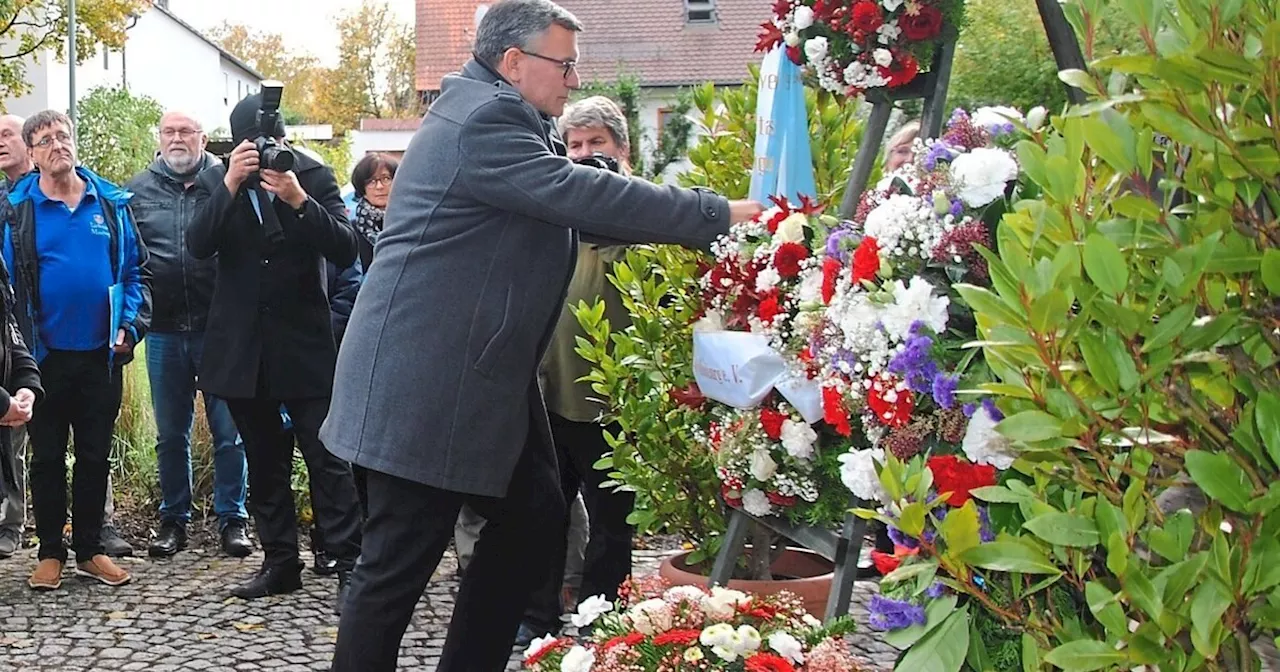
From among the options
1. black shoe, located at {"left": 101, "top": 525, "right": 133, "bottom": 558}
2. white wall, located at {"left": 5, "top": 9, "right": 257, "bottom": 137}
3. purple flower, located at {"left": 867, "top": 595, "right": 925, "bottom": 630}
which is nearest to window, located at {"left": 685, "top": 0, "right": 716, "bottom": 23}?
white wall, located at {"left": 5, "top": 9, "right": 257, "bottom": 137}

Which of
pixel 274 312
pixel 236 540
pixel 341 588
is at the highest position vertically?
pixel 274 312

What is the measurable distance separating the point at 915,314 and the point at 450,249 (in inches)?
47.4

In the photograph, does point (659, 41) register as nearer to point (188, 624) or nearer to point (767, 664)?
point (188, 624)

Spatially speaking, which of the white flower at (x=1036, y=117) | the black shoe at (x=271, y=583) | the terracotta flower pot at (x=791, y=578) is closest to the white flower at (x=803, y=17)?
the white flower at (x=1036, y=117)

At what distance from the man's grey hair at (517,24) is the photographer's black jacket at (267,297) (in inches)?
91.4

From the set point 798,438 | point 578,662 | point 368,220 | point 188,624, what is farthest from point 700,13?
point 578,662

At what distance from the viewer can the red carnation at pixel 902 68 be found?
3359 millimetres

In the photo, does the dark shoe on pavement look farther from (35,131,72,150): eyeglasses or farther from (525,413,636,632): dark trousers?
(525,413,636,632): dark trousers

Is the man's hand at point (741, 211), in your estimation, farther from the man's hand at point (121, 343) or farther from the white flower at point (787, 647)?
the man's hand at point (121, 343)

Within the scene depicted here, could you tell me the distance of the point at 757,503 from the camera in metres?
3.63

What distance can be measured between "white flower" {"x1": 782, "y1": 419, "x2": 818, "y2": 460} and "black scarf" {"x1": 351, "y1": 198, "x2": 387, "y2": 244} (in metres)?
4.02

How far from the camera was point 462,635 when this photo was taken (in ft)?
12.6

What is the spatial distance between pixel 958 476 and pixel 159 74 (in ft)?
159

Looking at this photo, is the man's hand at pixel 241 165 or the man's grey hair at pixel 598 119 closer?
the man's grey hair at pixel 598 119
